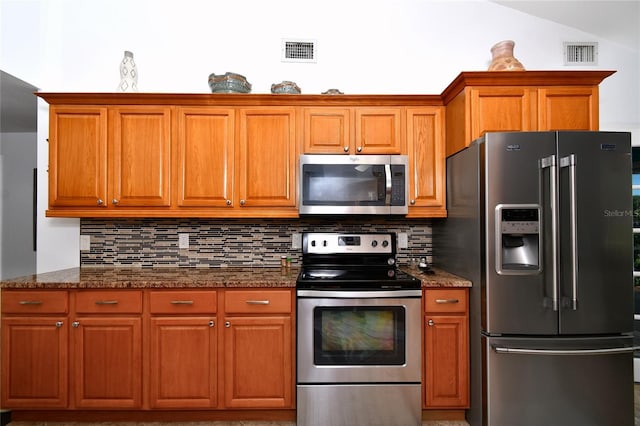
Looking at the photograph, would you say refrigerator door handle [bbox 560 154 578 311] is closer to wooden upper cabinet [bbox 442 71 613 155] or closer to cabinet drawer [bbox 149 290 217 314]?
wooden upper cabinet [bbox 442 71 613 155]

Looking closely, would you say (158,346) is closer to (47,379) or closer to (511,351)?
(47,379)

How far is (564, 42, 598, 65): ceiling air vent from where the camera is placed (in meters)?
2.86

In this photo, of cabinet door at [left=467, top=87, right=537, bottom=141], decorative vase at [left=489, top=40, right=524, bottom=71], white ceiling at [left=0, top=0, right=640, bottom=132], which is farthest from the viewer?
white ceiling at [left=0, top=0, right=640, bottom=132]

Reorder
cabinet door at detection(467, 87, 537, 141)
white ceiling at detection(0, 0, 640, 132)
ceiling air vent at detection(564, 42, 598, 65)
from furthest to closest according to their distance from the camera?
ceiling air vent at detection(564, 42, 598, 65), white ceiling at detection(0, 0, 640, 132), cabinet door at detection(467, 87, 537, 141)

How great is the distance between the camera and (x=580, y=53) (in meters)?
2.88

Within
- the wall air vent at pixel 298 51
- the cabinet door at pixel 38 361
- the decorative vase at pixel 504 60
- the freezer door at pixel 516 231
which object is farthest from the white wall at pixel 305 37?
the freezer door at pixel 516 231

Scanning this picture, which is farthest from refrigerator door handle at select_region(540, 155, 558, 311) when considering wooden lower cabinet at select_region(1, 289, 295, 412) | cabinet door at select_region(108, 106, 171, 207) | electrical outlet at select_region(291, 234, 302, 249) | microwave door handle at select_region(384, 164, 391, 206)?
cabinet door at select_region(108, 106, 171, 207)

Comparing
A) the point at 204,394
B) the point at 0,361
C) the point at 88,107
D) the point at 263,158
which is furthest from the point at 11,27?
the point at 204,394

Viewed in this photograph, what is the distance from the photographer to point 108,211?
245 cm

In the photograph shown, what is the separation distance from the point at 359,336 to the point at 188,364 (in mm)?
1151

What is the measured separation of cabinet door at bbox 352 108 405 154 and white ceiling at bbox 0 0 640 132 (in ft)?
5.04

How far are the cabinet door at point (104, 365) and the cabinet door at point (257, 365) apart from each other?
599 millimetres

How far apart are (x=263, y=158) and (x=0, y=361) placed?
221 centimetres

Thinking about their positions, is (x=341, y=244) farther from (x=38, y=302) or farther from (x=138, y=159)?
(x=38, y=302)
